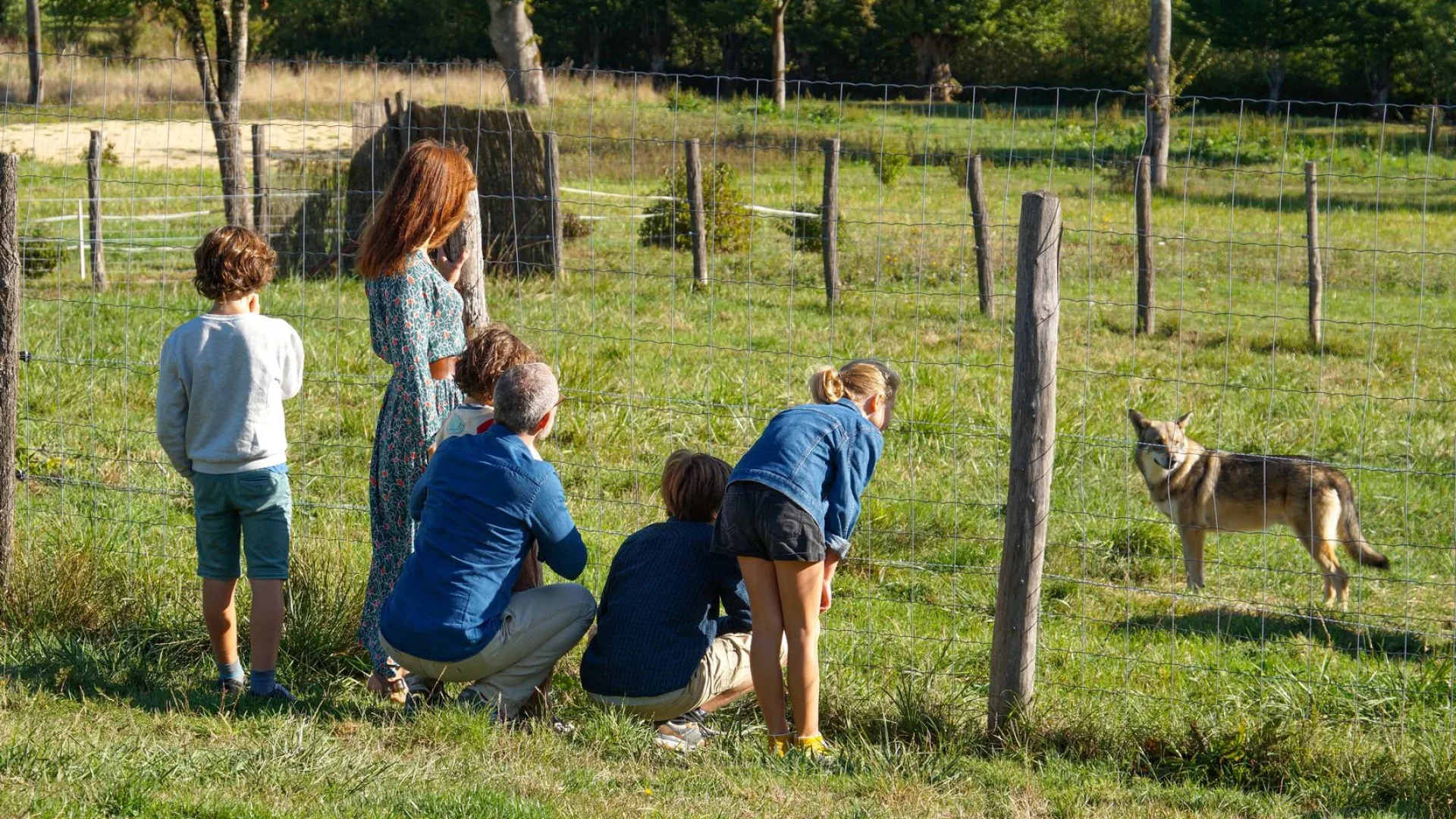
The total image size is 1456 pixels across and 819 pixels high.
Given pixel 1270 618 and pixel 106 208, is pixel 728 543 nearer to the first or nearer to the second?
pixel 1270 618

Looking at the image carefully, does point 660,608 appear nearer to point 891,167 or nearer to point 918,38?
point 891,167

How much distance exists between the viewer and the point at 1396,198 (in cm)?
2333

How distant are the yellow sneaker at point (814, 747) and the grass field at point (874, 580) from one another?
0.08 m

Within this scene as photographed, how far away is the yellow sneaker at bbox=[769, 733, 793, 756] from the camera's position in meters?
4.44

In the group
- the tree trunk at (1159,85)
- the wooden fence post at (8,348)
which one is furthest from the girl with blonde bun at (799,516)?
the tree trunk at (1159,85)

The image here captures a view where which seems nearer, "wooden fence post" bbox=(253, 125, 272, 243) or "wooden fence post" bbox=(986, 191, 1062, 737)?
"wooden fence post" bbox=(986, 191, 1062, 737)

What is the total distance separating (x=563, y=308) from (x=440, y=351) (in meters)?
7.46

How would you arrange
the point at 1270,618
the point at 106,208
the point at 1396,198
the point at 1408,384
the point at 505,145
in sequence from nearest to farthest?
1. the point at 1270,618
2. the point at 1408,384
3. the point at 505,145
4. the point at 106,208
5. the point at 1396,198

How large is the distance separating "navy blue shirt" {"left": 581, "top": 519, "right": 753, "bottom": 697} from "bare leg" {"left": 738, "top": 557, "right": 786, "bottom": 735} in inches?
5.6

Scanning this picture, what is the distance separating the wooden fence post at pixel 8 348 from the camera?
17.7 feet

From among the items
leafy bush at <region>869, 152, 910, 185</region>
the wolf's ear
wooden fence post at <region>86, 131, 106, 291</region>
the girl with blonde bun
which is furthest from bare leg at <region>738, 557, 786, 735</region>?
leafy bush at <region>869, 152, 910, 185</region>

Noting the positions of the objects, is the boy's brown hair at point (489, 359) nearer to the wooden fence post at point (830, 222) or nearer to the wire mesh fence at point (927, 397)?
the wire mesh fence at point (927, 397)

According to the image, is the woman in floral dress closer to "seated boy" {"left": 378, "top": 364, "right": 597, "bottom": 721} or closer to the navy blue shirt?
"seated boy" {"left": 378, "top": 364, "right": 597, "bottom": 721}

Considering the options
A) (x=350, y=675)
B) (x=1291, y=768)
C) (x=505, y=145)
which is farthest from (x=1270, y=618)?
(x=505, y=145)
